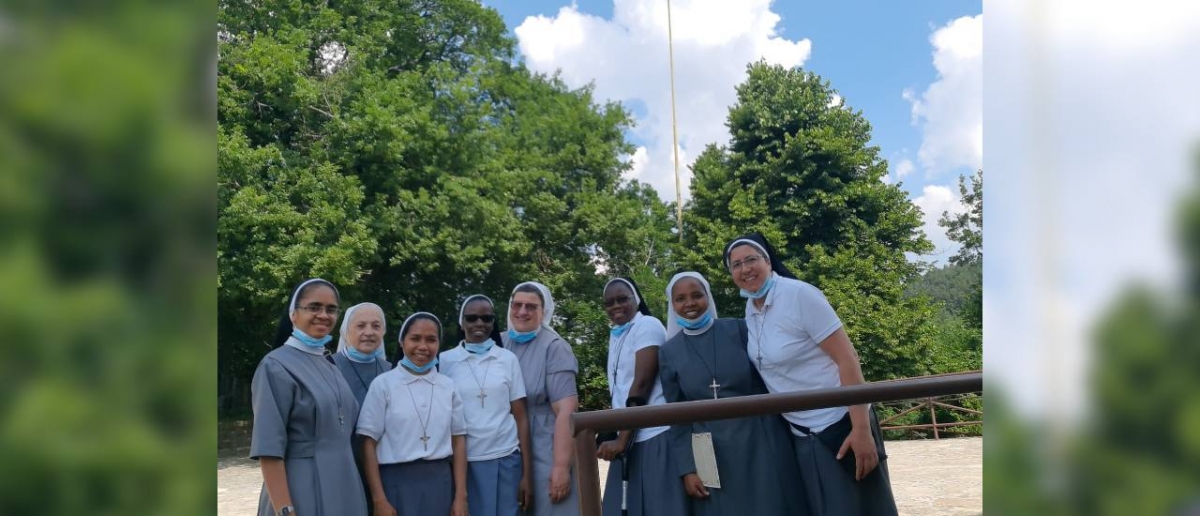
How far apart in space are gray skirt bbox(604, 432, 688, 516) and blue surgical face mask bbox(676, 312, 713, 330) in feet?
1.35

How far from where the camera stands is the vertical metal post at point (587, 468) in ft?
7.79

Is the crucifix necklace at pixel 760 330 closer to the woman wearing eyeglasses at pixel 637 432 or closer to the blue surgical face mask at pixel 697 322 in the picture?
the blue surgical face mask at pixel 697 322

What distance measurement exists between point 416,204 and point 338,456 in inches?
561

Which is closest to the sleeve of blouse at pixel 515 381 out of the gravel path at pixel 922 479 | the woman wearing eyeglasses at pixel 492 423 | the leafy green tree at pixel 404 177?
the woman wearing eyeglasses at pixel 492 423

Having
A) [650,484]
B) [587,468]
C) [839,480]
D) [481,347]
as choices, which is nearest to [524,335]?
[481,347]

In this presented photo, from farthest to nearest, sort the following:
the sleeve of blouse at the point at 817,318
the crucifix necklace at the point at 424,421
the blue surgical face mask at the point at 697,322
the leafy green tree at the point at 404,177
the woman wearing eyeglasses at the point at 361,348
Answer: the leafy green tree at the point at 404,177
the woman wearing eyeglasses at the point at 361,348
the crucifix necklace at the point at 424,421
the blue surgical face mask at the point at 697,322
the sleeve of blouse at the point at 817,318

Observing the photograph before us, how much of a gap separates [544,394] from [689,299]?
784 millimetres

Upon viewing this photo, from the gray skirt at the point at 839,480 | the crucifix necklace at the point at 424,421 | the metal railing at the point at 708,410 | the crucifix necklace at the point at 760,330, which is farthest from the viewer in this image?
the crucifix necklace at the point at 424,421

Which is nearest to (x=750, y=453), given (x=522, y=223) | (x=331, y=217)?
(x=331, y=217)

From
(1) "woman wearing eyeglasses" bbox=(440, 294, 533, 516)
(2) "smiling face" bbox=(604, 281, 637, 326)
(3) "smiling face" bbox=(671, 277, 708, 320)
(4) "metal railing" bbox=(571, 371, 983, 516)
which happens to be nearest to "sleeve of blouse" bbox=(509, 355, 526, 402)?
(1) "woman wearing eyeglasses" bbox=(440, 294, 533, 516)

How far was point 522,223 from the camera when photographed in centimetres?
1938

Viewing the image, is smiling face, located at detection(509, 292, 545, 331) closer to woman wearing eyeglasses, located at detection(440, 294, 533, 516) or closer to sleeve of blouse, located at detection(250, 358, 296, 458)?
woman wearing eyeglasses, located at detection(440, 294, 533, 516)

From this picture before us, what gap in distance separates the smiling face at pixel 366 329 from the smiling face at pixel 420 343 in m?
0.23
